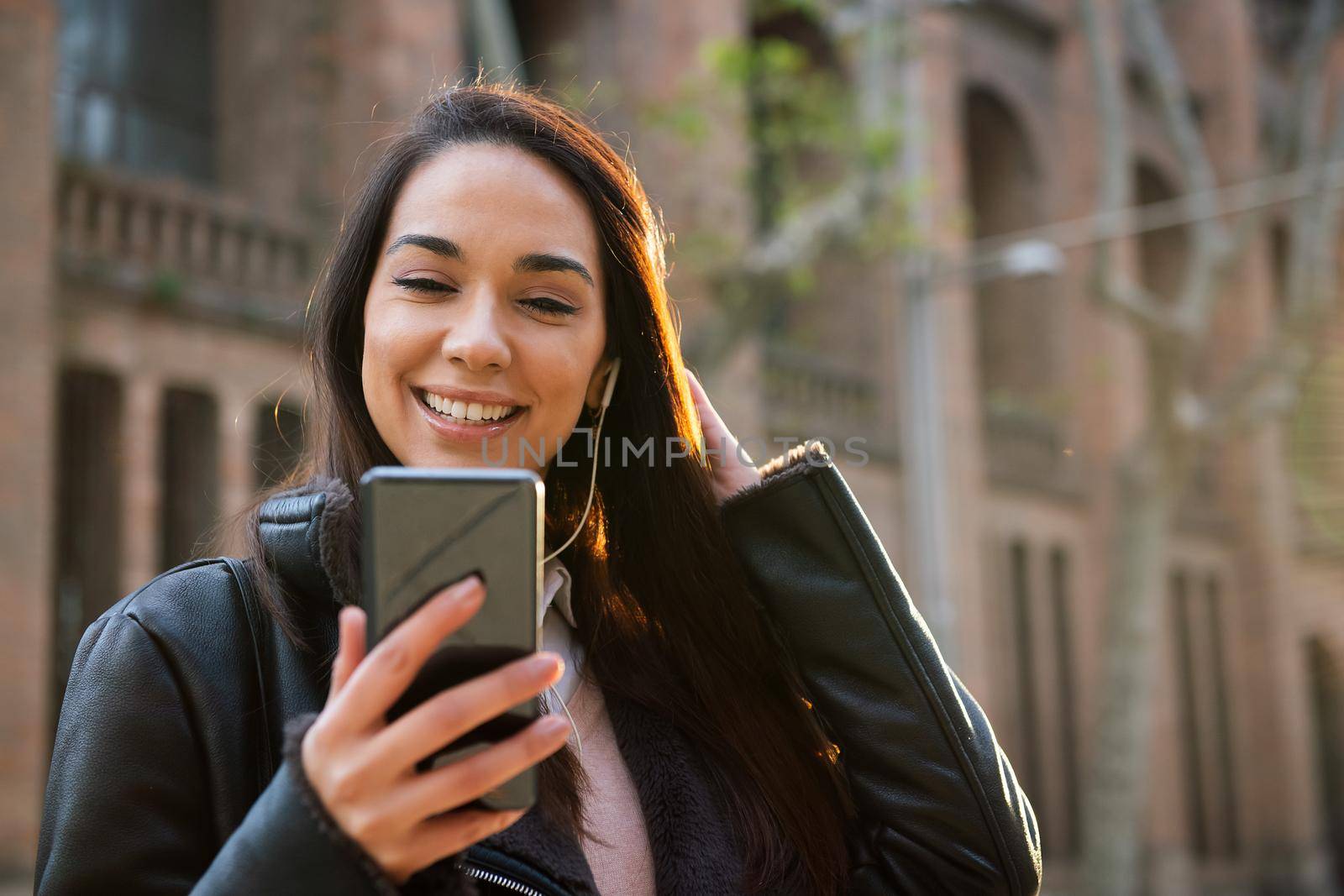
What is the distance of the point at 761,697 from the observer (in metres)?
1.92

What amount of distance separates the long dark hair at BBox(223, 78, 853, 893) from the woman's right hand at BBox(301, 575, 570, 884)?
0.54 m

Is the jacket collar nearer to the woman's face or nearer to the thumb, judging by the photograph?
the woman's face

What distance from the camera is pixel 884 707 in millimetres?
1836

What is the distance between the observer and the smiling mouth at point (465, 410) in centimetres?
171

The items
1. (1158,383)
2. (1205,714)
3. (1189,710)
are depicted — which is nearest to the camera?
(1158,383)

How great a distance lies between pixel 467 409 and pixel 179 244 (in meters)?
10.4

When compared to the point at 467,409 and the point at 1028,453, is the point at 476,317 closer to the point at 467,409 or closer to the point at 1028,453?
the point at 467,409

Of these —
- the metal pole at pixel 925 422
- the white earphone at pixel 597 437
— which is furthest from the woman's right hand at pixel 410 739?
the metal pole at pixel 925 422

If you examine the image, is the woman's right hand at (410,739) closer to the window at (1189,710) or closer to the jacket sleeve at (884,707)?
the jacket sleeve at (884,707)

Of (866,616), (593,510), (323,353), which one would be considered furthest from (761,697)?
(323,353)

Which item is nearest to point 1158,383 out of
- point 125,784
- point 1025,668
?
point 1025,668

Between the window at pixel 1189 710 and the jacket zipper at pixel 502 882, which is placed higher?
the jacket zipper at pixel 502 882

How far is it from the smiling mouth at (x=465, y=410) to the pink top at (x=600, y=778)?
0.75ft

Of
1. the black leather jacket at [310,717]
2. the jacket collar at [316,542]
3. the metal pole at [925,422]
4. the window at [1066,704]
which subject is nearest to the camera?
the black leather jacket at [310,717]
